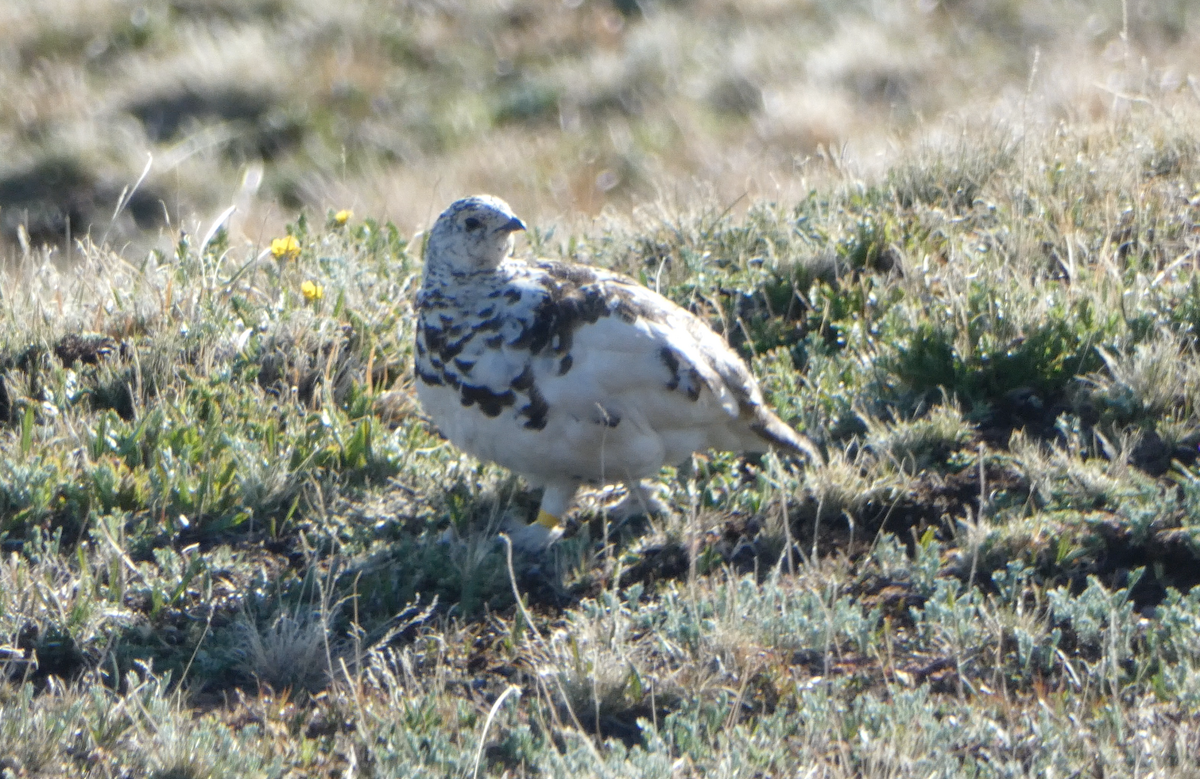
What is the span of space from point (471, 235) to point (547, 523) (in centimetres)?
86

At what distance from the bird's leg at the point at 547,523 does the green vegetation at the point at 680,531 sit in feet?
0.31

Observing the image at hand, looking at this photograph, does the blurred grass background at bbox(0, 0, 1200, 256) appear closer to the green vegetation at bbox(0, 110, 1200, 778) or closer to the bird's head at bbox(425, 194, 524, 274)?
the green vegetation at bbox(0, 110, 1200, 778)

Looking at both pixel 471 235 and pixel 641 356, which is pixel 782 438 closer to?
pixel 641 356

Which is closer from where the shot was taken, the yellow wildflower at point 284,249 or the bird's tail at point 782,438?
the bird's tail at point 782,438

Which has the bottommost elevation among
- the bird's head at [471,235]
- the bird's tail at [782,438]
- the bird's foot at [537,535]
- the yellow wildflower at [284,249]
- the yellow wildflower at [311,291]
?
the bird's foot at [537,535]

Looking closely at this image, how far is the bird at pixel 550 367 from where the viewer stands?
351 centimetres

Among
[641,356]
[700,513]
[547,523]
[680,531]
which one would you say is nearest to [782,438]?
[700,513]

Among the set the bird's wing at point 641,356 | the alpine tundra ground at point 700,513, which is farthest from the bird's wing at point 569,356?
the alpine tundra ground at point 700,513

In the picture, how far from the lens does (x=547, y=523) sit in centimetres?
383

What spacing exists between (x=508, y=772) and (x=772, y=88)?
26.2 ft

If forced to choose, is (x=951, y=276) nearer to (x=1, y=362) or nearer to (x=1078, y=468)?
(x=1078, y=468)

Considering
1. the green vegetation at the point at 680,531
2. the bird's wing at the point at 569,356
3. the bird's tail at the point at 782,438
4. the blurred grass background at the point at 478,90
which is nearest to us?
the green vegetation at the point at 680,531

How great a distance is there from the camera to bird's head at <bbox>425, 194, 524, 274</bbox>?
3.65m

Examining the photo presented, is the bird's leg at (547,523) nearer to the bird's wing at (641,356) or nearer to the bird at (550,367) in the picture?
the bird at (550,367)
